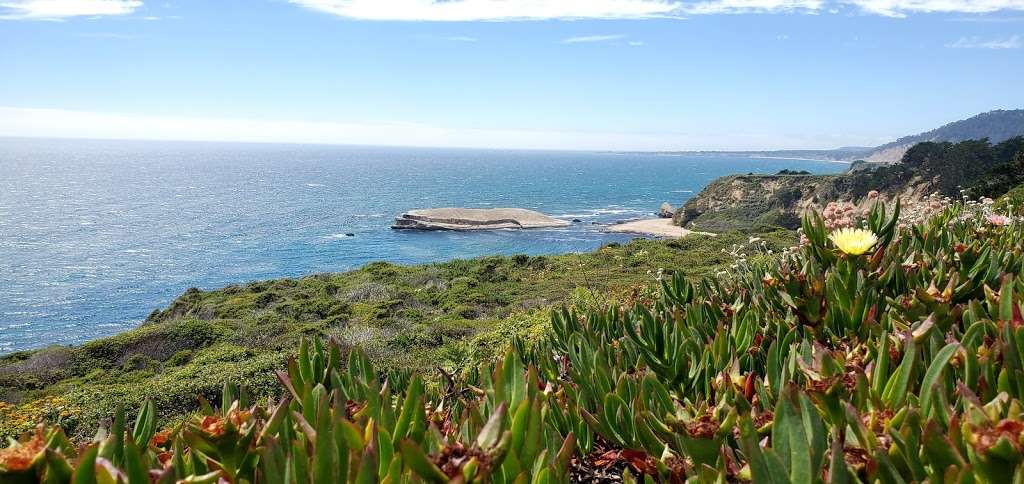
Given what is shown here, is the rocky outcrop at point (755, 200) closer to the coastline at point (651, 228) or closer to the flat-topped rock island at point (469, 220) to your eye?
the coastline at point (651, 228)

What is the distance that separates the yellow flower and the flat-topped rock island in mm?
52124

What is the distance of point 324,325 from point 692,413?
665 inches

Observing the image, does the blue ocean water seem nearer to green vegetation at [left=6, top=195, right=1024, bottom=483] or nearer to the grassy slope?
the grassy slope

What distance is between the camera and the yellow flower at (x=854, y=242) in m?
2.14

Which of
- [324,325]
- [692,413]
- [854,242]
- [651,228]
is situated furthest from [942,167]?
[692,413]

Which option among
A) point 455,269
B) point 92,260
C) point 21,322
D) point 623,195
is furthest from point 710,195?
point 21,322

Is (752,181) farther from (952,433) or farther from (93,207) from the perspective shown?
(952,433)

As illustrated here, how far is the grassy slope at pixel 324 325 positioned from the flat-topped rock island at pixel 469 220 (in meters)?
26.9

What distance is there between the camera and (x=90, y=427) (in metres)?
9.48

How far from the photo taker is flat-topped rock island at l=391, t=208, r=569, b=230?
55.0 m

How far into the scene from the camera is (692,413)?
1.31 metres

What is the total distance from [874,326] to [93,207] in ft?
260

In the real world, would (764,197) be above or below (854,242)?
below

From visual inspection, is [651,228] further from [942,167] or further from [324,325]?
[324,325]
